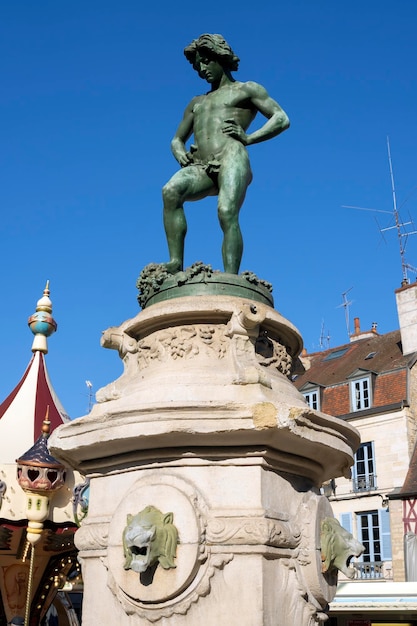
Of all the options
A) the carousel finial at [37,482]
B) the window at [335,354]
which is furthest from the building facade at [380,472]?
the carousel finial at [37,482]

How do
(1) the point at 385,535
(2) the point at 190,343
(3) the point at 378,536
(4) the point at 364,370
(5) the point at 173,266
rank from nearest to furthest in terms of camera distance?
(2) the point at 190,343, (5) the point at 173,266, (1) the point at 385,535, (3) the point at 378,536, (4) the point at 364,370

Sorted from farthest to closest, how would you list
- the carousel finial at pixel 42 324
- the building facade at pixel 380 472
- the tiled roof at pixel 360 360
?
the tiled roof at pixel 360 360 → the building facade at pixel 380 472 → the carousel finial at pixel 42 324

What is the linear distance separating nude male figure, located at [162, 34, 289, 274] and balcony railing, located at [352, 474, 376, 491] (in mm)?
16096

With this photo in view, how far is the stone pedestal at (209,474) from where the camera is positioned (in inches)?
152

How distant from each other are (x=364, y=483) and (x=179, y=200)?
649 inches

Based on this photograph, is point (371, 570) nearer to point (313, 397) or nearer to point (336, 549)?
point (313, 397)

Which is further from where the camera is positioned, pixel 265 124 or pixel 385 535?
pixel 385 535

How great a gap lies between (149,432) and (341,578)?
57.4 ft

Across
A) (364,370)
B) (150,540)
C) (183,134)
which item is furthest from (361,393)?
(150,540)

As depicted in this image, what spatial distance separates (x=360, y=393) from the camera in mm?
21516

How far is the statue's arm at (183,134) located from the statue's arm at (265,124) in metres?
0.47

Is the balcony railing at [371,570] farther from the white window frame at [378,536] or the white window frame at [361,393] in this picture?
the white window frame at [361,393]

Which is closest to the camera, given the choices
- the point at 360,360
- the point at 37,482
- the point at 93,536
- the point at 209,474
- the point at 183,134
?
the point at 209,474

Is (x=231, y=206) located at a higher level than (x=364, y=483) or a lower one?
higher
